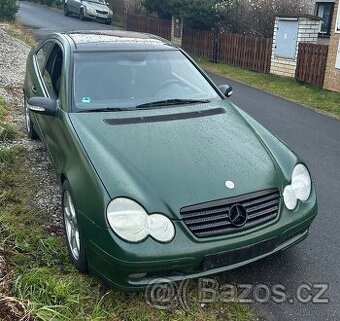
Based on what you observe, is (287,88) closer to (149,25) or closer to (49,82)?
(49,82)

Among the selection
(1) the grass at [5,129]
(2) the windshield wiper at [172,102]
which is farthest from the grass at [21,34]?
(2) the windshield wiper at [172,102]

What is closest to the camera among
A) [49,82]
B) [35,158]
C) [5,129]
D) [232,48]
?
[49,82]

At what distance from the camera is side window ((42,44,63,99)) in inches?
167

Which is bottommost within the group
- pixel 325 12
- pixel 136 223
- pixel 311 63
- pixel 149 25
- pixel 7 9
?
pixel 136 223

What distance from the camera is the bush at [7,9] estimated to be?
19.8 metres

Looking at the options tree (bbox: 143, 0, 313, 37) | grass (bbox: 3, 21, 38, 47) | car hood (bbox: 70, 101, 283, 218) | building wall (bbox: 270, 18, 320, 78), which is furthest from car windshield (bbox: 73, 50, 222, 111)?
grass (bbox: 3, 21, 38, 47)

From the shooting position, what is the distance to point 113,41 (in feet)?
14.7

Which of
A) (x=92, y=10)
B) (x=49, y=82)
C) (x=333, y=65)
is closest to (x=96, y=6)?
(x=92, y=10)

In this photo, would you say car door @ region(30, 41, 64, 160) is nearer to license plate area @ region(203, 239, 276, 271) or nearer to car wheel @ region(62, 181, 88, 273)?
car wheel @ region(62, 181, 88, 273)

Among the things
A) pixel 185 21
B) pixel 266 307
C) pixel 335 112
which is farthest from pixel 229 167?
pixel 185 21

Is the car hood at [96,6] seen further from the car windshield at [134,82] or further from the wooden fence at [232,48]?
the car windshield at [134,82]

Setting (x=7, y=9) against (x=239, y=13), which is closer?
(x=239, y=13)

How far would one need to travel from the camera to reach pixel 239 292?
319cm

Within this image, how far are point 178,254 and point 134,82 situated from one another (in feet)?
6.44
